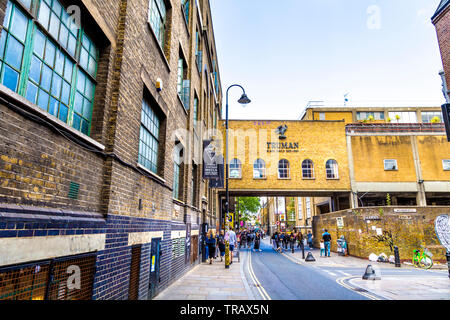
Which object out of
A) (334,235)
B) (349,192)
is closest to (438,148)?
(349,192)

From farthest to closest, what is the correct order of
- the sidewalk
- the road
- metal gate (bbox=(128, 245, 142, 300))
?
the road → the sidewalk → metal gate (bbox=(128, 245, 142, 300))

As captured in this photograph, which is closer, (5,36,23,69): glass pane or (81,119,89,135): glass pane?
(5,36,23,69): glass pane

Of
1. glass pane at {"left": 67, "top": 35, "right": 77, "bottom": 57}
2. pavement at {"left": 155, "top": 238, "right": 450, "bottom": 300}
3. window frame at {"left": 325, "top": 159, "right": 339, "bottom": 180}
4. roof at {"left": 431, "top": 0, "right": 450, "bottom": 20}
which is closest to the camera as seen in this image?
glass pane at {"left": 67, "top": 35, "right": 77, "bottom": 57}

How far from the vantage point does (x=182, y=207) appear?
1136 centimetres

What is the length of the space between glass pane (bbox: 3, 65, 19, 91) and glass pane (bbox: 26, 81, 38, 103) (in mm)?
190

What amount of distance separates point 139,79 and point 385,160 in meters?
24.4

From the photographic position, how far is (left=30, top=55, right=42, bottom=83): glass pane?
3363mm

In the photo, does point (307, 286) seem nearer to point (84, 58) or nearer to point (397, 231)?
point (84, 58)

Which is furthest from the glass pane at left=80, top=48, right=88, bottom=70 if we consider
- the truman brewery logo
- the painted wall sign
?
the truman brewery logo

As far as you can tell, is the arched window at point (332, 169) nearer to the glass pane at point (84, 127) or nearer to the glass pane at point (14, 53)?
the glass pane at point (84, 127)

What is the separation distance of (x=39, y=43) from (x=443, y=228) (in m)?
20.4

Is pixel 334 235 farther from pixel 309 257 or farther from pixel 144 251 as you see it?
pixel 144 251

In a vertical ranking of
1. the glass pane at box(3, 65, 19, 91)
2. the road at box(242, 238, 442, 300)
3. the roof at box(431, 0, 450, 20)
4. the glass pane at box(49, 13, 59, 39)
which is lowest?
the road at box(242, 238, 442, 300)

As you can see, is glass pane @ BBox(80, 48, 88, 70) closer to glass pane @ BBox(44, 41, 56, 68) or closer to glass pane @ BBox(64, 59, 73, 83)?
glass pane @ BBox(64, 59, 73, 83)
